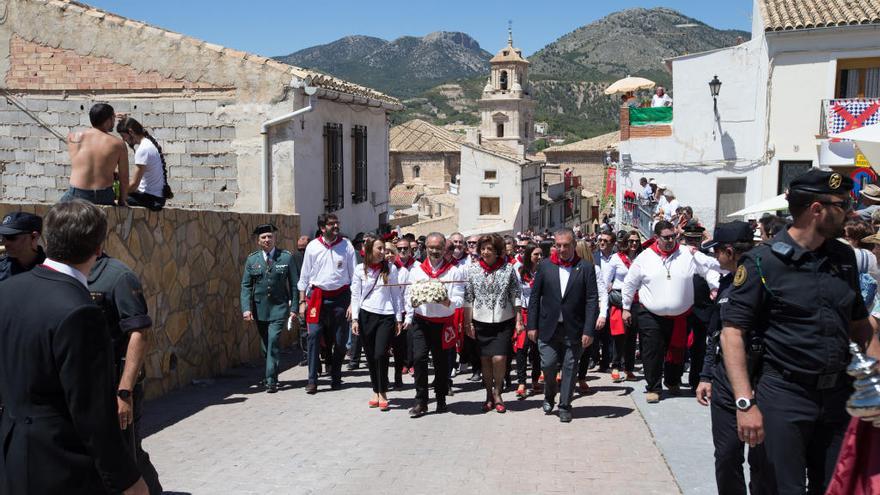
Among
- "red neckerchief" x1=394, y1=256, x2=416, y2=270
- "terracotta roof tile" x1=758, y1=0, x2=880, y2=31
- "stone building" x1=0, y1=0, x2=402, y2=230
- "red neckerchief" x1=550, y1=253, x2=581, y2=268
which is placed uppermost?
"terracotta roof tile" x1=758, y1=0, x2=880, y2=31

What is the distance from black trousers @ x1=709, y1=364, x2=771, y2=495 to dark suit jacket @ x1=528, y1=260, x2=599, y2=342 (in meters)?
3.48

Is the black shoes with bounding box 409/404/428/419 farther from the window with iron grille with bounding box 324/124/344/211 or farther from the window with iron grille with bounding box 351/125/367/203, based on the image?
the window with iron grille with bounding box 351/125/367/203

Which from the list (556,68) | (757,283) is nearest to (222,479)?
(757,283)

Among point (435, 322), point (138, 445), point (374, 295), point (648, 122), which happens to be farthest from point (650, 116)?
point (138, 445)

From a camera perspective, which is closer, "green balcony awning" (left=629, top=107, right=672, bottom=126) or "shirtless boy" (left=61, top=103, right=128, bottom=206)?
"shirtless boy" (left=61, top=103, right=128, bottom=206)

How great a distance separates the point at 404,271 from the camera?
911cm

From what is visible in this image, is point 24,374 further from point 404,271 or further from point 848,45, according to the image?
point 848,45

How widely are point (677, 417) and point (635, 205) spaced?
17.0 metres

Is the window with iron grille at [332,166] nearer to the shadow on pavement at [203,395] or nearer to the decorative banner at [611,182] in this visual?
the shadow on pavement at [203,395]

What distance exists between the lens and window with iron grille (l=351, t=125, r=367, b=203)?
683 inches

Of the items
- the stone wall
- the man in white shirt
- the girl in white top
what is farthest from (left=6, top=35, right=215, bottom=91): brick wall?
the man in white shirt

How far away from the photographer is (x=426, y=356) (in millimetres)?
8266

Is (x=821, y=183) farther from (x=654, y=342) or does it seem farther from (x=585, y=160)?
(x=585, y=160)

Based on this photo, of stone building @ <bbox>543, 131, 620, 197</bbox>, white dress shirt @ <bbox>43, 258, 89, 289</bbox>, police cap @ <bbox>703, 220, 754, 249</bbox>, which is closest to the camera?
white dress shirt @ <bbox>43, 258, 89, 289</bbox>
